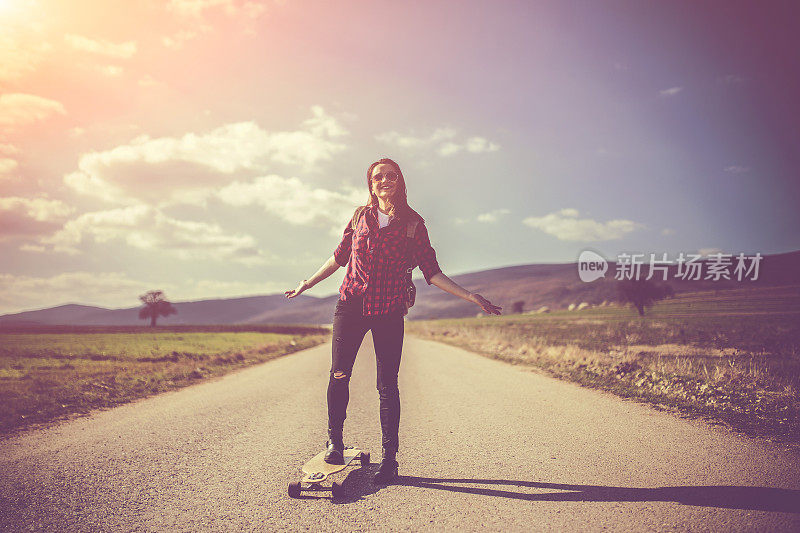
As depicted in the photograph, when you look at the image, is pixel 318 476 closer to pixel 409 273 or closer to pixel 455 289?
pixel 409 273

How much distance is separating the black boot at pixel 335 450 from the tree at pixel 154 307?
111254mm

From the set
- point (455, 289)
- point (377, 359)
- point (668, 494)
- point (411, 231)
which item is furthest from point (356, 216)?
point (668, 494)

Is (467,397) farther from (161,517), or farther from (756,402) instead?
(161,517)

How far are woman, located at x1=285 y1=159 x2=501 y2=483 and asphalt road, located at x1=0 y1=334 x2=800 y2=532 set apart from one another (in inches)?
21.4

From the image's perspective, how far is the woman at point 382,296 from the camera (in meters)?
3.58

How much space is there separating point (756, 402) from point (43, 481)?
329 inches

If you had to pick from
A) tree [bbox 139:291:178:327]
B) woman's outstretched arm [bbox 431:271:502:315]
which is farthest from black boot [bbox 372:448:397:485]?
tree [bbox 139:291:178:327]

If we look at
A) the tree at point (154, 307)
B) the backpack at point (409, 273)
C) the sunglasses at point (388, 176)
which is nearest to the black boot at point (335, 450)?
the backpack at point (409, 273)

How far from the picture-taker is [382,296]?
11.7 feet

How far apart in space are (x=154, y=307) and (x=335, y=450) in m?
113

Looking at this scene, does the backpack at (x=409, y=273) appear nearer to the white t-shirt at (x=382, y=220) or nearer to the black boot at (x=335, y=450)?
the white t-shirt at (x=382, y=220)

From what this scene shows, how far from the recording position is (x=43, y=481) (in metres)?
3.55

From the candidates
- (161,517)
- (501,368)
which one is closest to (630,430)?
(161,517)

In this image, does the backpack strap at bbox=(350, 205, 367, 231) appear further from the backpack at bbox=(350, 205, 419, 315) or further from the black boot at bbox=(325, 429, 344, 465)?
the black boot at bbox=(325, 429, 344, 465)
